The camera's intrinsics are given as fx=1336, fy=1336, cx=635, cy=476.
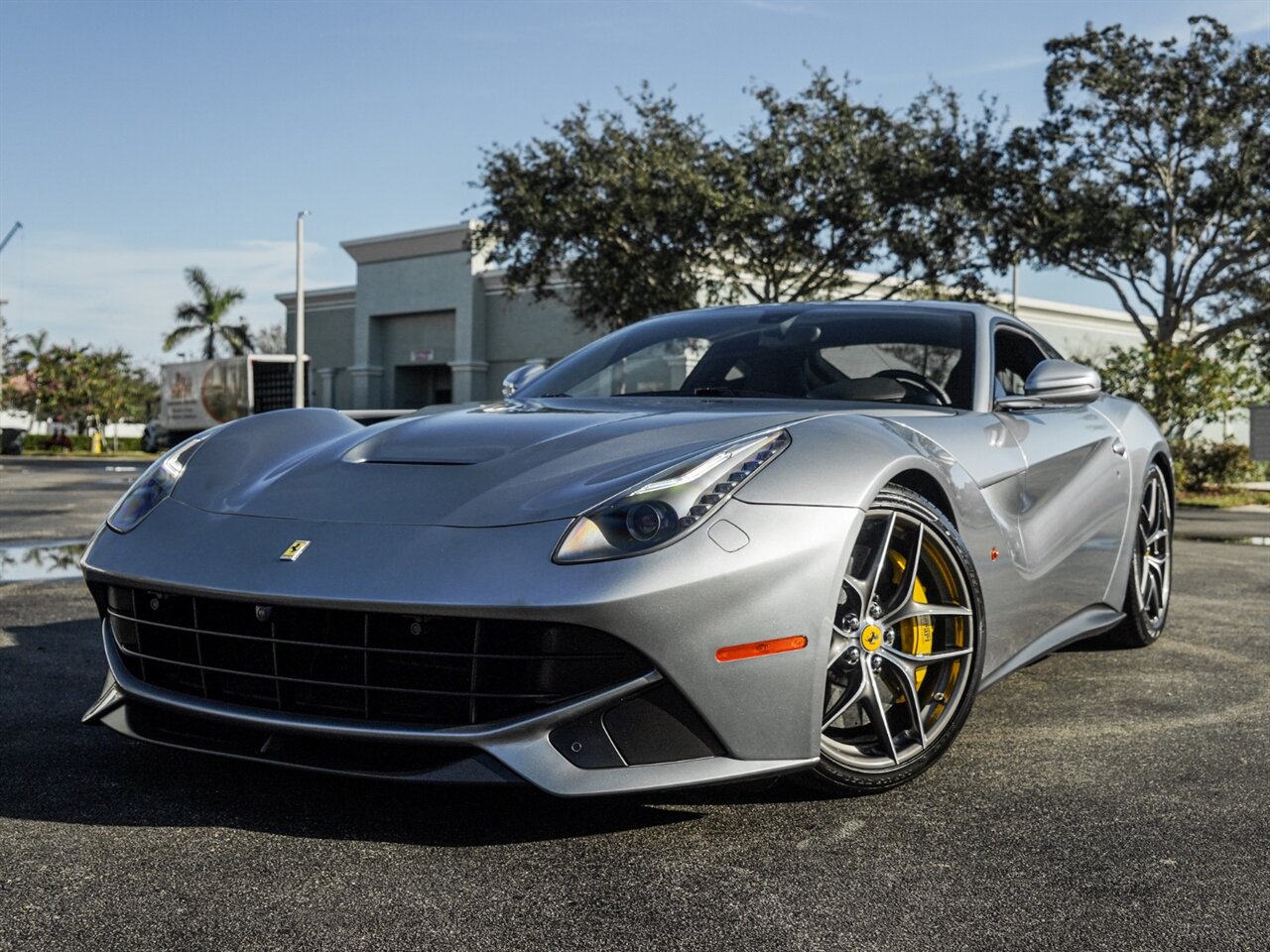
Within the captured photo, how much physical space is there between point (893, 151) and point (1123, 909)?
2327cm

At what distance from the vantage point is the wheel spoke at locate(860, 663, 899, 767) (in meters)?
2.96

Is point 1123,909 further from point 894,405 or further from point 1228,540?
point 1228,540

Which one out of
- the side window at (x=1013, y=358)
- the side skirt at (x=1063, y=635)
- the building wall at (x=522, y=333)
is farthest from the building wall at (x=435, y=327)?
the side skirt at (x=1063, y=635)

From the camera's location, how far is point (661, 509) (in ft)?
8.71

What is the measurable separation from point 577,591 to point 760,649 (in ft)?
1.31

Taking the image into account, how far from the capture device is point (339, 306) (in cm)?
4572

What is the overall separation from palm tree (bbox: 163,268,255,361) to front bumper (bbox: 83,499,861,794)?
55.0 metres

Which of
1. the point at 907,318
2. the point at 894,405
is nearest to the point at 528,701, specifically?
the point at 894,405

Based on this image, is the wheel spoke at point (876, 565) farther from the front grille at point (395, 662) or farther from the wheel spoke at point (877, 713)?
the front grille at point (395, 662)

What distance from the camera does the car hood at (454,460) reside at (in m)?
2.80

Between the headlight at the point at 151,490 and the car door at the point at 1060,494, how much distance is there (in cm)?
223

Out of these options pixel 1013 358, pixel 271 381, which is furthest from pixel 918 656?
pixel 271 381

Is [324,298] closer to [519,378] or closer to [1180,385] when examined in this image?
[1180,385]

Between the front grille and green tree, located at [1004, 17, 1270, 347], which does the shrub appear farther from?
the front grille
